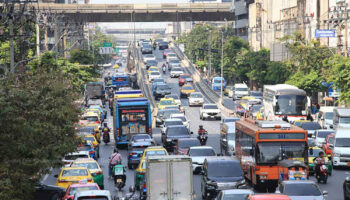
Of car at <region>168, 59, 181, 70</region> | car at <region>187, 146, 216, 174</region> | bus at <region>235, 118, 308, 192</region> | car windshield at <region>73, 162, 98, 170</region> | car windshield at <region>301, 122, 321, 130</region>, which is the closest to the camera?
bus at <region>235, 118, 308, 192</region>

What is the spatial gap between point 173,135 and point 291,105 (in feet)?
33.8

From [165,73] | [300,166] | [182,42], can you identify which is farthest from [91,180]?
[182,42]

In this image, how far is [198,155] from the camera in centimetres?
3697

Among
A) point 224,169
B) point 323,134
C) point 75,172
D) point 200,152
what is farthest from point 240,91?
point 75,172

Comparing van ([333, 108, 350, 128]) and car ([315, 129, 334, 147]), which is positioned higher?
van ([333, 108, 350, 128])

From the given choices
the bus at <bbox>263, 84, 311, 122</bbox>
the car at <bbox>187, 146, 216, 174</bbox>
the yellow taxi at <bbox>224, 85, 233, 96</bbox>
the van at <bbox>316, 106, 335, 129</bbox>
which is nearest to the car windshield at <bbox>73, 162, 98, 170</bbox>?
the car at <bbox>187, 146, 216, 174</bbox>

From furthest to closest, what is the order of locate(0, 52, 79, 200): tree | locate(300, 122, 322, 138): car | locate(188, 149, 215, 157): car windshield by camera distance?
locate(300, 122, 322, 138): car < locate(188, 149, 215, 157): car windshield < locate(0, 52, 79, 200): tree

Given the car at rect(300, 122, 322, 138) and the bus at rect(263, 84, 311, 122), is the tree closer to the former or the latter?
the car at rect(300, 122, 322, 138)

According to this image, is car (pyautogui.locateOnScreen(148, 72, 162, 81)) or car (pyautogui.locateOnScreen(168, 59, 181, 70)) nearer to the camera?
car (pyautogui.locateOnScreen(148, 72, 162, 81))

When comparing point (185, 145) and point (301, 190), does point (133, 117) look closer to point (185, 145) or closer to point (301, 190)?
point (185, 145)

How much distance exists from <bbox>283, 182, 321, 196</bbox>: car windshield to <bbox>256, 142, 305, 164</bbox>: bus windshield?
512 cm

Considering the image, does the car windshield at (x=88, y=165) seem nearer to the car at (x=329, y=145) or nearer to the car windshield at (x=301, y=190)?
the car windshield at (x=301, y=190)

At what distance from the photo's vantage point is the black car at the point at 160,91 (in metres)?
89.6

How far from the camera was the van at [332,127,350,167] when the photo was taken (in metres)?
38.8
